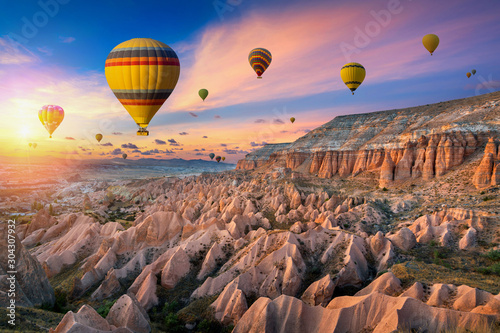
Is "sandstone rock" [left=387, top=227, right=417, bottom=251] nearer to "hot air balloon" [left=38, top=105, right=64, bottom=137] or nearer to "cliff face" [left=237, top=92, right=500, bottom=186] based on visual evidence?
"cliff face" [left=237, top=92, right=500, bottom=186]

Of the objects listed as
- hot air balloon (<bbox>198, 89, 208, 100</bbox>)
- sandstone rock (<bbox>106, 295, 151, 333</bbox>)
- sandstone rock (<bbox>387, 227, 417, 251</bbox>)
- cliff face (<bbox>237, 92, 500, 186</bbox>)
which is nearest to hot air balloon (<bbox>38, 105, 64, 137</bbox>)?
hot air balloon (<bbox>198, 89, 208, 100</bbox>)

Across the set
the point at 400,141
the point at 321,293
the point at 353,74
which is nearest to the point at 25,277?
the point at 321,293

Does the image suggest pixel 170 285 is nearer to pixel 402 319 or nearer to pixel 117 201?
pixel 402 319

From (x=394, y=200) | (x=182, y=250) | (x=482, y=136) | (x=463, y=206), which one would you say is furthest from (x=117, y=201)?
(x=482, y=136)

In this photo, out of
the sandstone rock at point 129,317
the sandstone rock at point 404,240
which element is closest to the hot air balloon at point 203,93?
the sandstone rock at point 404,240

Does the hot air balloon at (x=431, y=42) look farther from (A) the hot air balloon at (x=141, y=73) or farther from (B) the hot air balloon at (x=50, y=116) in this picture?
(B) the hot air balloon at (x=50, y=116)

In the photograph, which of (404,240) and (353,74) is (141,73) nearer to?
(404,240)
